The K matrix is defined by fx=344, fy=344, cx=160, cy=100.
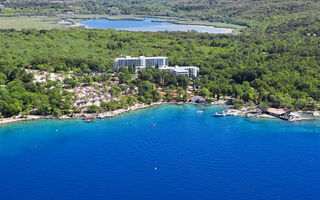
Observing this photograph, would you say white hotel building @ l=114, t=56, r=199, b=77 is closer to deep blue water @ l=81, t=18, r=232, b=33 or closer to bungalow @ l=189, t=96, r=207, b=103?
bungalow @ l=189, t=96, r=207, b=103

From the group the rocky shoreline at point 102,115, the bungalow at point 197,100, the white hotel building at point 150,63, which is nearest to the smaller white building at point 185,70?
the white hotel building at point 150,63

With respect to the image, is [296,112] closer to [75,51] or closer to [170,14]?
[75,51]

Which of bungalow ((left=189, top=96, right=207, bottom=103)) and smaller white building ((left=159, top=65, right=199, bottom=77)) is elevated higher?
smaller white building ((left=159, top=65, right=199, bottom=77))

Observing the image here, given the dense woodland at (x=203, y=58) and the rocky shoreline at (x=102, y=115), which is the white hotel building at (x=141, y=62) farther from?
the rocky shoreline at (x=102, y=115)

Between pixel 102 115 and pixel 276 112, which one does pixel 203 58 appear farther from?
pixel 102 115

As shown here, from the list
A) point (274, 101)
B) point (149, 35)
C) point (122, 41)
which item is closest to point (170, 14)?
point (149, 35)

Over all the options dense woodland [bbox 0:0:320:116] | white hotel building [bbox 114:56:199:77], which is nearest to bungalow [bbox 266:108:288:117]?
dense woodland [bbox 0:0:320:116]

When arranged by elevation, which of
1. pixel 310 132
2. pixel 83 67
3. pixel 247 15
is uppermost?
pixel 247 15

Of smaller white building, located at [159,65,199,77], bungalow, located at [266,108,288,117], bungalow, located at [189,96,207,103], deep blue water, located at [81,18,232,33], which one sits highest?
deep blue water, located at [81,18,232,33]
